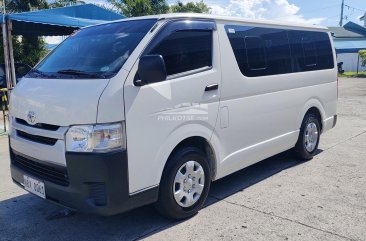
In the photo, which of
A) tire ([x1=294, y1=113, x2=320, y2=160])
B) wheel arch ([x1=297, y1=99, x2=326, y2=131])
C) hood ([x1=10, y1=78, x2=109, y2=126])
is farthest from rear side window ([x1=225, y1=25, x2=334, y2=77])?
hood ([x1=10, y1=78, x2=109, y2=126])

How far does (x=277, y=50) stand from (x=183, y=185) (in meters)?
Answer: 2.48

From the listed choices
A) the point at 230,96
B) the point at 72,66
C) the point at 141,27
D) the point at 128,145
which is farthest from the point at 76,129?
the point at 230,96

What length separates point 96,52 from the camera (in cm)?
380

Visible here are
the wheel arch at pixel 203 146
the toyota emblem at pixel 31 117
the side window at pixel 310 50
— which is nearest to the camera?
the toyota emblem at pixel 31 117

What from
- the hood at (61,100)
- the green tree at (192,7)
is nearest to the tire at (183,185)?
the hood at (61,100)

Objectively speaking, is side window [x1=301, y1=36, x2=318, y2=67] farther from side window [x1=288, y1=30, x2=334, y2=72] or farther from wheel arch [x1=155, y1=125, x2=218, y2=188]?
wheel arch [x1=155, y1=125, x2=218, y2=188]

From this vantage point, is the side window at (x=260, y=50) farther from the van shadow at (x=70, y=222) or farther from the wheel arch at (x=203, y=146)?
the van shadow at (x=70, y=222)

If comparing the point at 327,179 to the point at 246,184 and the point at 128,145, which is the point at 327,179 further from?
the point at 128,145

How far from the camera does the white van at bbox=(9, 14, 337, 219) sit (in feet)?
10.3

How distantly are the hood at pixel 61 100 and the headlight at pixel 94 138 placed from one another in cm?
7

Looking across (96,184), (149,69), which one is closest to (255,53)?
(149,69)

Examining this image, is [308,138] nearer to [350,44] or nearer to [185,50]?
[185,50]

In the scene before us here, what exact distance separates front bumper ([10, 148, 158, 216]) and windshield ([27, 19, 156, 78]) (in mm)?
760

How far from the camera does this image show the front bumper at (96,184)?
3.09 m
